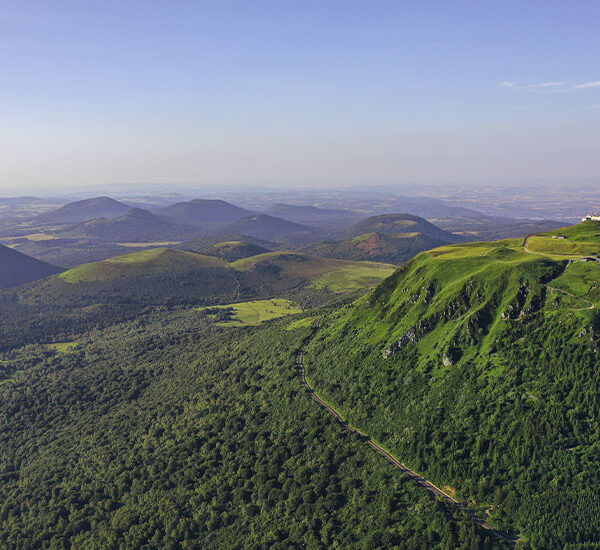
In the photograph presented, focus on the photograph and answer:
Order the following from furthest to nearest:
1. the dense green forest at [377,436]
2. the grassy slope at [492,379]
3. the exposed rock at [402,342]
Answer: the exposed rock at [402,342], the dense green forest at [377,436], the grassy slope at [492,379]

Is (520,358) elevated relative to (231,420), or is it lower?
elevated

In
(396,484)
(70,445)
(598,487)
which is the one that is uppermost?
(598,487)

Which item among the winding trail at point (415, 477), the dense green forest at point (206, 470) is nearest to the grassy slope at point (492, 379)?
the winding trail at point (415, 477)

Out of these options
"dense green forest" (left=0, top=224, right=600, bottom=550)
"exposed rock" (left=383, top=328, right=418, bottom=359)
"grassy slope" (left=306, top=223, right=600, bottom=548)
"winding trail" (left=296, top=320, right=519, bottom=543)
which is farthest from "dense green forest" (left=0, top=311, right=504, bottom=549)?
"exposed rock" (left=383, top=328, right=418, bottom=359)

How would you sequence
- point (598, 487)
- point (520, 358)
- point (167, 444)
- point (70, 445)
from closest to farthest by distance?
point (598, 487), point (520, 358), point (167, 444), point (70, 445)

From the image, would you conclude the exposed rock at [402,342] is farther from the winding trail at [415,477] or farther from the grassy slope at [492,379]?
the winding trail at [415,477]

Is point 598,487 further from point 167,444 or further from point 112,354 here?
point 112,354

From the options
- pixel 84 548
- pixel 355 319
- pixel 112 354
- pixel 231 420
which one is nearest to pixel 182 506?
pixel 84 548
